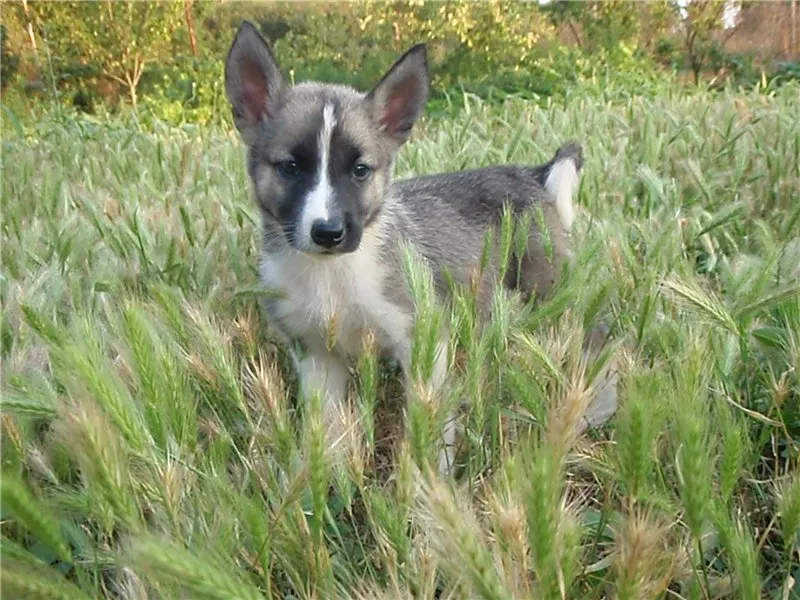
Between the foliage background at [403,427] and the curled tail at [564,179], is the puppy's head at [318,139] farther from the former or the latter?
the curled tail at [564,179]

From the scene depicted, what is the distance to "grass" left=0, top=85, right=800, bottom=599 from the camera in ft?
2.60

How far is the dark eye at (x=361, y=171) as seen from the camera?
2.30m

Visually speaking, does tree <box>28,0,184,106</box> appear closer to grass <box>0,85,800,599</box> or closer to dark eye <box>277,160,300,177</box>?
dark eye <box>277,160,300,177</box>

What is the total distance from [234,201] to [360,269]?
34.5 inches

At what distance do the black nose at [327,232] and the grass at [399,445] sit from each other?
0.90 feet

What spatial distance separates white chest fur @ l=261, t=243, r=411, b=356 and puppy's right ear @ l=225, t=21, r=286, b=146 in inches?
18.8

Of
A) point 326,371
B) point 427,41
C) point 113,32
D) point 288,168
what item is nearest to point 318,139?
point 288,168

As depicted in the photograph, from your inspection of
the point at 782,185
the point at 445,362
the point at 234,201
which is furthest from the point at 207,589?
the point at 782,185

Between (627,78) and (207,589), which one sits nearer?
(207,589)

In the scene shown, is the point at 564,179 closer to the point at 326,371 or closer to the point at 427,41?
the point at 326,371

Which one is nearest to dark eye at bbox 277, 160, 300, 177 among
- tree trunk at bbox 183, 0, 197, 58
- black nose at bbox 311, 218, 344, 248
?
black nose at bbox 311, 218, 344, 248

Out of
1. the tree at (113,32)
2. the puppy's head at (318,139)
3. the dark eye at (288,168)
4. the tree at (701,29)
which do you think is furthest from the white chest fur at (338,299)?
the tree at (701,29)

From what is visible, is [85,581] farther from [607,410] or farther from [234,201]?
[234,201]

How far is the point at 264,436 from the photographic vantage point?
1.19 meters
